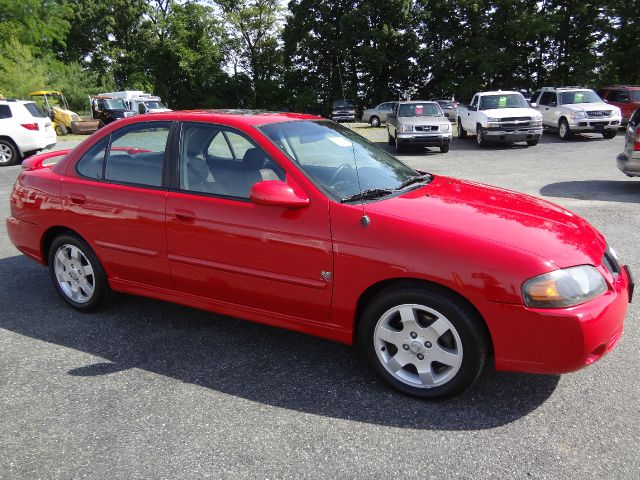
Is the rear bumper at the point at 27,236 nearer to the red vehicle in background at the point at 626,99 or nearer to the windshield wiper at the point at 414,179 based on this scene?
the windshield wiper at the point at 414,179

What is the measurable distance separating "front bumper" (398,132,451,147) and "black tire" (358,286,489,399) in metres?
13.7

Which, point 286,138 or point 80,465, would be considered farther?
point 286,138

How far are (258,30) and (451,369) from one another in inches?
2026

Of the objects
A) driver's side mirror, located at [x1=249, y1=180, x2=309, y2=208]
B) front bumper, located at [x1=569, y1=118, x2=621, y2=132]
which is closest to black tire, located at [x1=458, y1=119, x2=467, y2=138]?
front bumper, located at [x1=569, y1=118, x2=621, y2=132]

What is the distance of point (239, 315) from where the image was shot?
11.5ft

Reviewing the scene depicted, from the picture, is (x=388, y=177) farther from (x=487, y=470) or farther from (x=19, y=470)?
(x=19, y=470)

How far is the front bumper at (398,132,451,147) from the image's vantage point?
16109 millimetres

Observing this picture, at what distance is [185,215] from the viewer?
3527 millimetres

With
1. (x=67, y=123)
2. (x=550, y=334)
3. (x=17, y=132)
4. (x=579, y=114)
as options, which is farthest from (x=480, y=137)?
(x=67, y=123)

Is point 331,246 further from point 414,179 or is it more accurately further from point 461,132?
point 461,132

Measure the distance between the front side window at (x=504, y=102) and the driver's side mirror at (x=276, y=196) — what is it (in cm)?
1634

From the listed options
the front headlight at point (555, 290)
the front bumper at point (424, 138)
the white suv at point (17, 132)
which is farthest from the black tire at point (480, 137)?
the front headlight at point (555, 290)

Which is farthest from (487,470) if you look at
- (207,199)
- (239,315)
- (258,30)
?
(258,30)

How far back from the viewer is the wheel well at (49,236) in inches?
167
